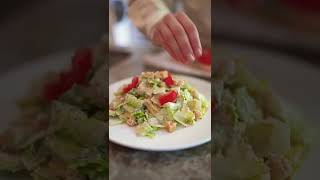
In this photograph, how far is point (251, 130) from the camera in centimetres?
68

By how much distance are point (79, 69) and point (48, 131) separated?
0.12 metres

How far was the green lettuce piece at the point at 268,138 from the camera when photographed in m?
0.66

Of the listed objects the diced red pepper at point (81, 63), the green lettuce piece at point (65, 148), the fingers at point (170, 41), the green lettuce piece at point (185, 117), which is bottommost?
the green lettuce piece at point (65, 148)

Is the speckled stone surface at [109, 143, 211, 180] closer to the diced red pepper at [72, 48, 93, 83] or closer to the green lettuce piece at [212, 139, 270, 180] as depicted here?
the green lettuce piece at [212, 139, 270, 180]

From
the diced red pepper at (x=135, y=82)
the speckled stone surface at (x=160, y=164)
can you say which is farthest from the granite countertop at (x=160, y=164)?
the diced red pepper at (x=135, y=82)

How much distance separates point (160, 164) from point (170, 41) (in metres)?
0.20

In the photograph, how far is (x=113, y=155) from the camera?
2.19ft

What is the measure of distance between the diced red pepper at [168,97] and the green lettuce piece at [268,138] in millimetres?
123

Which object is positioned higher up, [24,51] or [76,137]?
[24,51]

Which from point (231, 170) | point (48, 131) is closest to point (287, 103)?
point (231, 170)

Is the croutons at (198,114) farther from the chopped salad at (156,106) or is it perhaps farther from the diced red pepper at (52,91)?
the diced red pepper at (52,91)

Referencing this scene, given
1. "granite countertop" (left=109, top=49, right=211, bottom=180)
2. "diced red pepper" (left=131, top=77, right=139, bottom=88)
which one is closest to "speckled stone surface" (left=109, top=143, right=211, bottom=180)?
"granite countertop" (left=109, top=49, right=211, bottom=180)

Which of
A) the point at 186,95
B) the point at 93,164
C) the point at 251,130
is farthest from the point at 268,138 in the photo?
the point at 93,164

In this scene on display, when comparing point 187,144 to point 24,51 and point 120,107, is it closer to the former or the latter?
point 120,107
